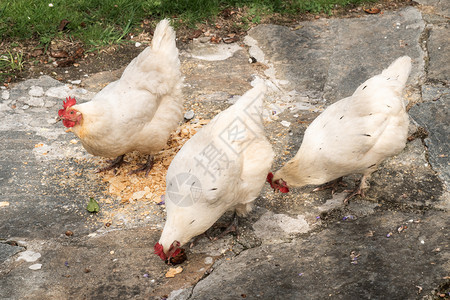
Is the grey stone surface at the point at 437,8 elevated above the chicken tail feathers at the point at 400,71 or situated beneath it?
situated beneath

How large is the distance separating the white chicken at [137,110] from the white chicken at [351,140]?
4.17 ft

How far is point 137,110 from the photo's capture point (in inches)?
181

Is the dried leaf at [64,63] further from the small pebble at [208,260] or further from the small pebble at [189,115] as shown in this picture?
the small pebble at [208,260]

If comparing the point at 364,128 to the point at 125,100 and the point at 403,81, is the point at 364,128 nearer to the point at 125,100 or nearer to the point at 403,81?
the point at 403,81

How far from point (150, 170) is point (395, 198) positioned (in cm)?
237

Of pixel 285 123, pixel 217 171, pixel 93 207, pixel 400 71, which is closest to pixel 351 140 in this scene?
pixel 400 71

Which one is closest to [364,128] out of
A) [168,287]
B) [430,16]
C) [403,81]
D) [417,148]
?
[403,81]

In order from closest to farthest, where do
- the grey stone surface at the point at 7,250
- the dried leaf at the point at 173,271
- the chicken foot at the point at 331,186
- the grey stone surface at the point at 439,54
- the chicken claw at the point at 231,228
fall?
1. the dried leaf at the point at 173,271
2. the grey stone surface at the point at 7,250
3. the chicken claw at the point at 231,228
4. the chicken foot at the point at 331,186
5. the grey stone surface at the point at 439,54

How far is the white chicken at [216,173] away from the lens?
368 cm

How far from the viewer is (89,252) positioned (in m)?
4.00

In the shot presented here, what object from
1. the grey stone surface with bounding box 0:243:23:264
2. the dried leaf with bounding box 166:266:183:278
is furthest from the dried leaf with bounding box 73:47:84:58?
→ the dried leaf with bounding box 166:266:183:278

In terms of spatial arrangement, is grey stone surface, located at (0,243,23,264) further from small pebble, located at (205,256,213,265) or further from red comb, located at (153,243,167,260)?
small pebble, located at (205,256,213,265)

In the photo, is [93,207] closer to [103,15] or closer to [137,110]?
[137,110]

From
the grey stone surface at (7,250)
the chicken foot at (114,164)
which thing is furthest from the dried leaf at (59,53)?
the grey stone surface at (7,250)
